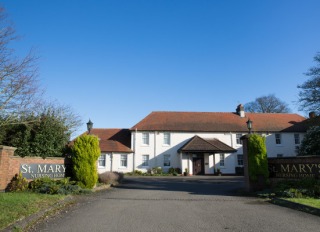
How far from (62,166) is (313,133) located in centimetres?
2051

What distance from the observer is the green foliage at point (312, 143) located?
2197cm

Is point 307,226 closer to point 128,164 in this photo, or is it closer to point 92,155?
point 92,155

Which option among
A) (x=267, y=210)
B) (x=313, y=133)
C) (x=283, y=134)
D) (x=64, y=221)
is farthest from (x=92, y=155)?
(x=283, y=134)

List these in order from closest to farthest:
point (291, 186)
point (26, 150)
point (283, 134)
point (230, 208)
A: 1. point (230, 208)
2. point (291, 186)
3. point (26, 150)
4. point (283, 134)

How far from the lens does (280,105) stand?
56.2 meters

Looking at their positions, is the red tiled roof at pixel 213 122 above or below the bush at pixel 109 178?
above

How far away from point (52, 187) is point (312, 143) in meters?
20.6

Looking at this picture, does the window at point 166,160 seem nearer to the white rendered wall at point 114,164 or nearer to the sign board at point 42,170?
the white rendered wall at point 114,164

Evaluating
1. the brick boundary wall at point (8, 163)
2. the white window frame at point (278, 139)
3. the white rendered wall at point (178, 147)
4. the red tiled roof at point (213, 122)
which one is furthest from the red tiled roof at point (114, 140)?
the brick boundary wall at point (8, 163)

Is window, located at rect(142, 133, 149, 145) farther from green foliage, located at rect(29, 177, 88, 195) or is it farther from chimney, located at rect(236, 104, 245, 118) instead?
green foliage, located at rect(29, 177, 88, 195)

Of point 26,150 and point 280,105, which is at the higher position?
point 280,105

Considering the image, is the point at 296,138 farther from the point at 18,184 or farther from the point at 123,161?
the point at 18,184

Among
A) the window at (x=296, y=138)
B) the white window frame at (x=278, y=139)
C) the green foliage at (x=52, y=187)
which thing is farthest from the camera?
the window at (x=296, y=138)

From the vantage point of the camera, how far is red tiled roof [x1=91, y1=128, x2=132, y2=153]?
34.6 meters
